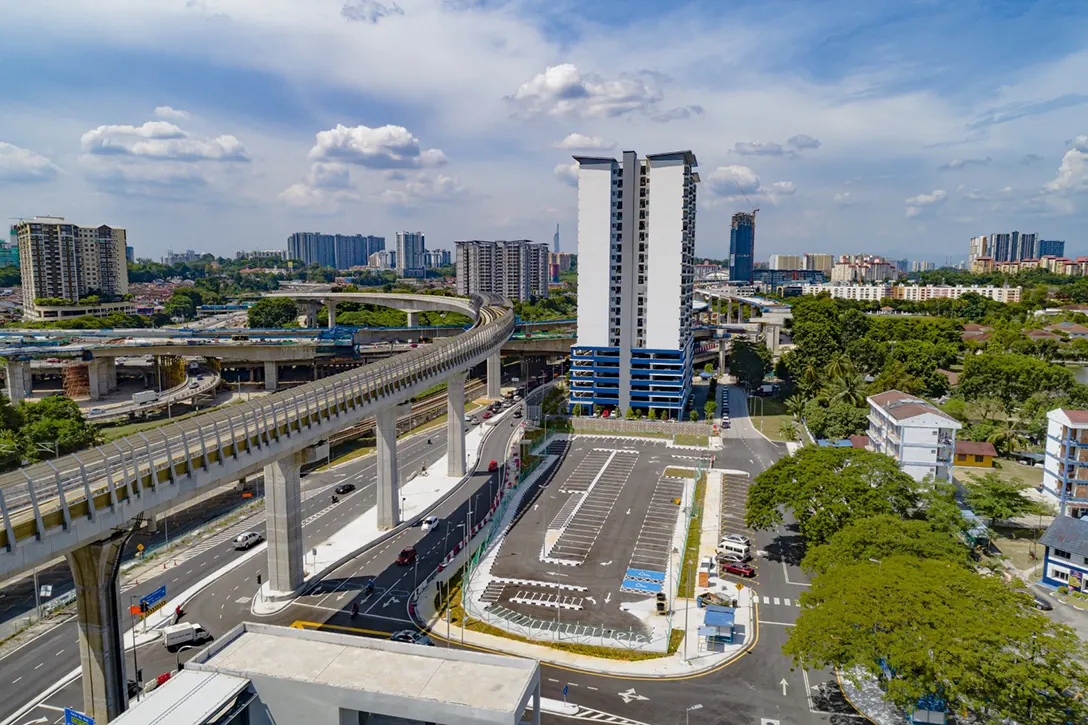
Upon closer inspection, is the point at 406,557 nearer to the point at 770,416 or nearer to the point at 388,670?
the point at 388,670

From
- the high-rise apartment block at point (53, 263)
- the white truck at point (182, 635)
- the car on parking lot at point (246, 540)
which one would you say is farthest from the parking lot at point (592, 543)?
the high-rise apartment block at point (53, 263)

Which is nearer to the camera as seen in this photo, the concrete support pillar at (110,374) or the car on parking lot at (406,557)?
the car on parking lot at (406,557)

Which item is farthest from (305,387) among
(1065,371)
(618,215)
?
(1065,371)

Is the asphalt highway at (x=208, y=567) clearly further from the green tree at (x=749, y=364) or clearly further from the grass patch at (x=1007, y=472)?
the green tree at (x=749, y=364)

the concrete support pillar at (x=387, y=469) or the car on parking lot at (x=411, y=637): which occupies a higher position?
the concrete support pillar at (x=387, y=469)

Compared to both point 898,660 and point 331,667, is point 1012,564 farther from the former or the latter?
point 331,667

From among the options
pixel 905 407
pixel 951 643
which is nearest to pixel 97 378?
pixel 905 407

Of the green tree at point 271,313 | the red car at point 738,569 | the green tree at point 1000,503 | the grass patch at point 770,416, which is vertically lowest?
the red car at point 738,569
